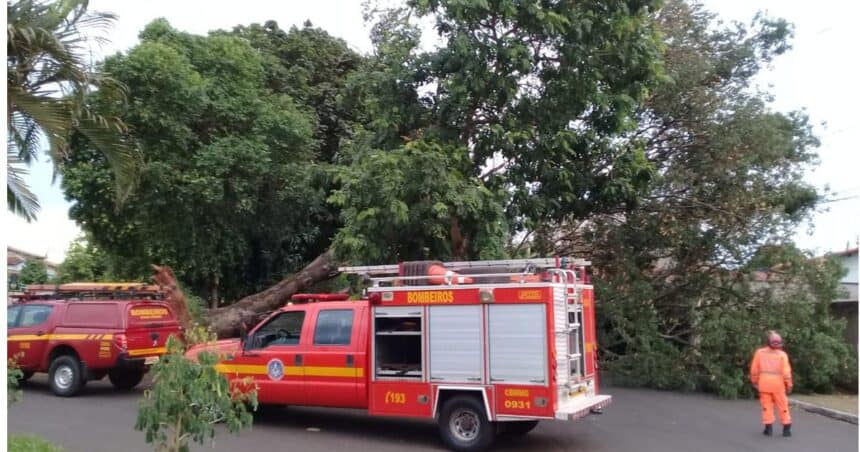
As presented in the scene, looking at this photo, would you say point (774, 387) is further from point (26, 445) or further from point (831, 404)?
point (26, 445)

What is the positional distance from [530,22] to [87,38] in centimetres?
736

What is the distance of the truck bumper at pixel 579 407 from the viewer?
8844 mm

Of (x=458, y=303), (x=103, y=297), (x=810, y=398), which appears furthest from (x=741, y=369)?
(x=103, y=297)

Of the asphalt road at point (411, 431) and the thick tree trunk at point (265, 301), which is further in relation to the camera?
the thick tree trunk at point (265, 301)

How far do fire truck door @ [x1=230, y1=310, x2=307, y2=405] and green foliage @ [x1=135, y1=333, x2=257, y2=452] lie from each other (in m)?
3.84

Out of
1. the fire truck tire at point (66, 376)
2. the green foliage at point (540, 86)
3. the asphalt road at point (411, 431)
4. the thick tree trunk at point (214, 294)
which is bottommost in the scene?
the asphalt road at point (411, 431)

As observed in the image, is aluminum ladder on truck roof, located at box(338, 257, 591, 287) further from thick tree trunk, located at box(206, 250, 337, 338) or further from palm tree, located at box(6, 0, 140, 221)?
thick tree trunk, located at box(206, 250, 337, 338)

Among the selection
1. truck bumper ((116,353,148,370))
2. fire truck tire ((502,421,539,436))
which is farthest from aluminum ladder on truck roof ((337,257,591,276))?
truck bumper ((116,353,148,370))

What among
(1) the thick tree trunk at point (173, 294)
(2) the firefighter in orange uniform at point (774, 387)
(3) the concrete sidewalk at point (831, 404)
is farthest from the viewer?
(1) the thick tree trunk at point (173, 294)

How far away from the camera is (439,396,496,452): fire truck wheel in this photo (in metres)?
A: 9.30

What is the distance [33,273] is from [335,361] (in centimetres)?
2865

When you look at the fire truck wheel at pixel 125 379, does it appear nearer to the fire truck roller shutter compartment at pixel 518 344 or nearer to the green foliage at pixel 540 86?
the green foliage at pixel 540 86

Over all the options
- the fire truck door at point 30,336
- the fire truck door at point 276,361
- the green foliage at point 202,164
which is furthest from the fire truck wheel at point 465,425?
the fire truck door at point 30,336

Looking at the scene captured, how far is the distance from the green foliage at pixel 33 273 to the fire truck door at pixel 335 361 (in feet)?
88.5
